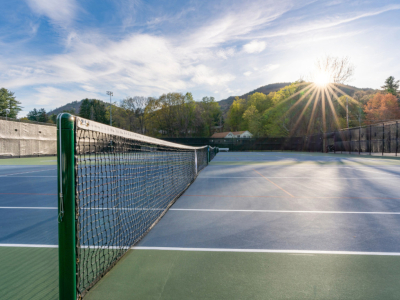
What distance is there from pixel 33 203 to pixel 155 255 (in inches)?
162

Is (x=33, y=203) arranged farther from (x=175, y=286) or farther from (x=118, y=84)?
(x=118, y=84)

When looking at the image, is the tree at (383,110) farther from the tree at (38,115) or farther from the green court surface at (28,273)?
the tree at (38,115)

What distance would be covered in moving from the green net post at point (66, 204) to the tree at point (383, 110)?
7368cm

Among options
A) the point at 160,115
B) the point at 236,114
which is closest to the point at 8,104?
the point at 160,115

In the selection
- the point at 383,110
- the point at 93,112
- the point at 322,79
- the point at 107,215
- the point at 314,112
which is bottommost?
the point at 107,215

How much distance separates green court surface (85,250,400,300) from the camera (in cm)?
215

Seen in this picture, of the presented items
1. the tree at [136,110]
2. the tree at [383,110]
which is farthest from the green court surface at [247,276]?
the tree at [136,110]

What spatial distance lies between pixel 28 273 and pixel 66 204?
1256 mm

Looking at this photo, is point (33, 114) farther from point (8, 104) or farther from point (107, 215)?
point (107, 215)

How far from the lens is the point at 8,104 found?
71812 millimetres

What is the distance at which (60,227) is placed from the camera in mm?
1840

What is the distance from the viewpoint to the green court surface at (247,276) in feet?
7.04

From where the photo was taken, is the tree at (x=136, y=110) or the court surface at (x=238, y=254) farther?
the tree at (x=136, y=110)

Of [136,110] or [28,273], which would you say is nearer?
[28,273]
